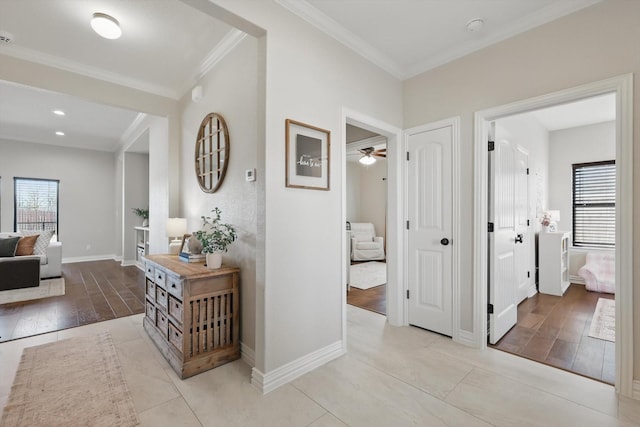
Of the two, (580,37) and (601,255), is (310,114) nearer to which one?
(580,37)

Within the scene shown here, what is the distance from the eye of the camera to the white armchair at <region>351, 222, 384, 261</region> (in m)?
7.08

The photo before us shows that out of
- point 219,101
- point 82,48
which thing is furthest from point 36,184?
point 219,101

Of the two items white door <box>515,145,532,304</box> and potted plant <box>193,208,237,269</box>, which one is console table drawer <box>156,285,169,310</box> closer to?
potted plant <box>193,208,237,269</box>

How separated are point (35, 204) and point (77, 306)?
15.0 ft

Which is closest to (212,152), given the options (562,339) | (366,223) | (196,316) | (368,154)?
(196,316)

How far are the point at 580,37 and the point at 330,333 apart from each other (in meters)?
2.90

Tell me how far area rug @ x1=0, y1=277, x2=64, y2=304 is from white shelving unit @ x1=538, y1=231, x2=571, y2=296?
23.8ft

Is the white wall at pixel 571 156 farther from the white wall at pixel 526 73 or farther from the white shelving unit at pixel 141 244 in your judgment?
the white shelving unit at pixel 141 244

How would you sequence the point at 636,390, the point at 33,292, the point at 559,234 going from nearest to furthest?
the point at 636,390 < the point at 33,292 < the point at 559,234

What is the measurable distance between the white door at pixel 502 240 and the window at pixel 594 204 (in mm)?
3201

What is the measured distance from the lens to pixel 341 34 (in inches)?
95.8

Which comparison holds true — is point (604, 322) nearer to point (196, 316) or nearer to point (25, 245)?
point (196, 316)

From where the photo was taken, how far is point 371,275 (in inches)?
217

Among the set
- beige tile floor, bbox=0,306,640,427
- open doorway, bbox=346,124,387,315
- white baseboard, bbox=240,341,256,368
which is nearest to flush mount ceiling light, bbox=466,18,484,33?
open doorway, bbox=346,124,387,315
